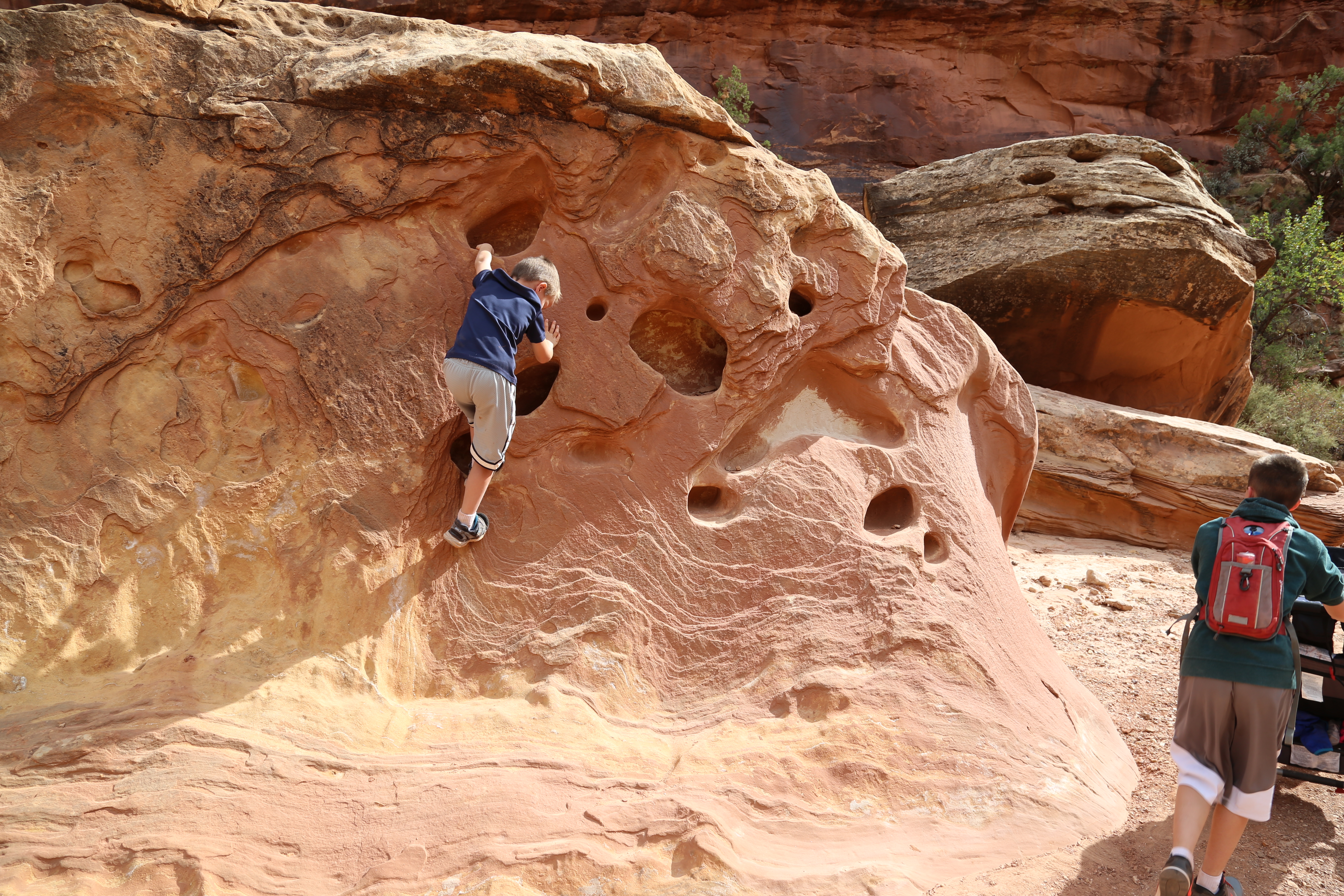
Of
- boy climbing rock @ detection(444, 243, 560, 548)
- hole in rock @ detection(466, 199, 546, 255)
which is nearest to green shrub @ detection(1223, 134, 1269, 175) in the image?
hole in rock @ detection(466, 199, 546, 255)

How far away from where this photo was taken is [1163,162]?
948 centimetres

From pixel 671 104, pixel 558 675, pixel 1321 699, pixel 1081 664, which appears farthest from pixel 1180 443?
pixel 558 675

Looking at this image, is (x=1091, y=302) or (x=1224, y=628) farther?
(x=1091, y=302)

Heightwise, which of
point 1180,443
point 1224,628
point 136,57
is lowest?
point 1224,628

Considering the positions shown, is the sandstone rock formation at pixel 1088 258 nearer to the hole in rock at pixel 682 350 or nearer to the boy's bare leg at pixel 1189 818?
the hole in rock at pixel 682 350

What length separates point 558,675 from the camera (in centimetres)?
357

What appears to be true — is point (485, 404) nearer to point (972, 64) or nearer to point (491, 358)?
point (491, 358)

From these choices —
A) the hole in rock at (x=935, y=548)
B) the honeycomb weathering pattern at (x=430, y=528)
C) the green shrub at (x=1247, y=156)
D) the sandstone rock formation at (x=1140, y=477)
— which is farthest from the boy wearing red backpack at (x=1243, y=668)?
the green shrub at (x=1247, y=156)

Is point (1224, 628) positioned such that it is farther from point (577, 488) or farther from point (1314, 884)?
point (577, 488)

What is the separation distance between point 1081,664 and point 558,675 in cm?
374

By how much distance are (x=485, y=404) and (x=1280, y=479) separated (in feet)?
9.38

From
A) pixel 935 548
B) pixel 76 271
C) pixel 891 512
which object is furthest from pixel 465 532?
pixel 935 548

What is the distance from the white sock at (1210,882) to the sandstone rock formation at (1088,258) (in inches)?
271

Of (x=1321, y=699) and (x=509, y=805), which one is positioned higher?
(x=1321, y=699)
